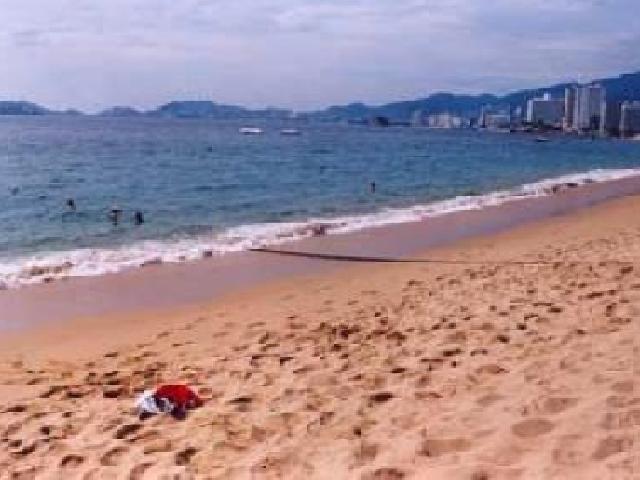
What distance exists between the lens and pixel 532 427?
429 cm

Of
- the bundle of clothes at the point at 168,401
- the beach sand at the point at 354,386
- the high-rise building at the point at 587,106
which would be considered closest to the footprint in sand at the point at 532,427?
the beach sand at the point at 354,386

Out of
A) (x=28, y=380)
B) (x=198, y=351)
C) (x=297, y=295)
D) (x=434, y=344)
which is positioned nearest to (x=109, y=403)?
(x=28, y=380)

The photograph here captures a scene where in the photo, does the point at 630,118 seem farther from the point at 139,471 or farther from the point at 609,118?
the point at 139,471

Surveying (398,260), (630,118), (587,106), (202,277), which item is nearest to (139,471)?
(202,277)

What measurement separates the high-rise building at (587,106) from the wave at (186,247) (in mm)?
175159

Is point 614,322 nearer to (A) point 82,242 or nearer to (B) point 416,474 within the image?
(B) point 416,474

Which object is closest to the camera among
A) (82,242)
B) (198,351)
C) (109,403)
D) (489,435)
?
(489,435)

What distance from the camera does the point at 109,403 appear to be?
5.49m

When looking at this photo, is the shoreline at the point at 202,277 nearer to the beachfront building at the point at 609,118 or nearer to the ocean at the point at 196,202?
the ocean at the point at 196,202

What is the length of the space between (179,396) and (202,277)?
6.29 metres

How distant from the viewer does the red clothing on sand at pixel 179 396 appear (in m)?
5.23

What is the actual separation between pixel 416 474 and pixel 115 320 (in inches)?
215

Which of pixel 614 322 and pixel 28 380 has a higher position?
pixel 614 322

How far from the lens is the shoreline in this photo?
31.2 ft
